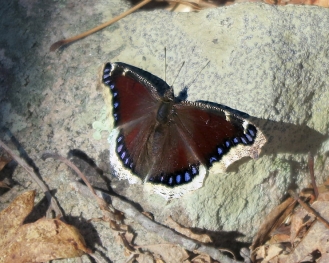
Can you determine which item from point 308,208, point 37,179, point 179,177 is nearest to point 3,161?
point 37,179

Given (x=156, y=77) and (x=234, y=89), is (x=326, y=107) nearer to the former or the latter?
(x=234, y=89)

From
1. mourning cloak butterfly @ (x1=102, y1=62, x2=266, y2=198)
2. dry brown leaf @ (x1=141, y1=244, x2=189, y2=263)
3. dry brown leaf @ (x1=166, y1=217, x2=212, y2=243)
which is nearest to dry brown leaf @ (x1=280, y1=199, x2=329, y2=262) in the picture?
dry brown leaf @ (x1=166, y1=217, x2=212, y2=243)

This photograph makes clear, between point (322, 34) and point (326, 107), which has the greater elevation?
point (322, 34)

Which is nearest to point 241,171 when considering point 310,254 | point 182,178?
point 182,178

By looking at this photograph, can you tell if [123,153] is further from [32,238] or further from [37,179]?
[32,238]

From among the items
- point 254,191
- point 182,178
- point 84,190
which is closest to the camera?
point 182,178

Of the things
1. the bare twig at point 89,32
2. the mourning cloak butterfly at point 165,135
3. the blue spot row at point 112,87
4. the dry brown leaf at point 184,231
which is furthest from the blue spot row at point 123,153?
the bare twig at point 89,32
